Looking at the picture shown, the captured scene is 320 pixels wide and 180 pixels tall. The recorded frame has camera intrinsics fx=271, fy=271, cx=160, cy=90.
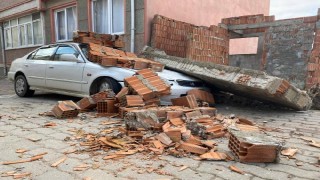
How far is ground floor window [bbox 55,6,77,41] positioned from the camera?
1138 centimetres

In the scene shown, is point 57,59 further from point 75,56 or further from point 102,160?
point 102,160

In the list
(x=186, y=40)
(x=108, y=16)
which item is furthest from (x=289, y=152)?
(x=108, y=16)

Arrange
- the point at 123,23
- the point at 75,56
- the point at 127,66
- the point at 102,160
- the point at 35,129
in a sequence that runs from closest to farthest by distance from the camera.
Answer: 1. the point at 102,160
2. the point at 35,129
3. the point at 127,66
4. the point at 75,56
5. the point at 123,23

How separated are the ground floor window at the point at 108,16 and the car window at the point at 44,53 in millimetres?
2686

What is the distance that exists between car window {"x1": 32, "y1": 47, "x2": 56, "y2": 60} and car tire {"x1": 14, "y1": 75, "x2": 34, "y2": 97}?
0.79 metres

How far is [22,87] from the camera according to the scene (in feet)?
26.1

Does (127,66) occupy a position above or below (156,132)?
above

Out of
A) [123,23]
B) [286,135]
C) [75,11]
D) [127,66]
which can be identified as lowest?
[286,135]

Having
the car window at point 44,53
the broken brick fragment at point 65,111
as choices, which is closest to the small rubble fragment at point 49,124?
the broken brick fragment at point 65,111

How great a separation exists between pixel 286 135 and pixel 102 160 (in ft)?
8.88

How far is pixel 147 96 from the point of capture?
16.1 ft

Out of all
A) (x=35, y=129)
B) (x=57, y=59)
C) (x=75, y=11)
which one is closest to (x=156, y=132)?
(x=35, y=129)

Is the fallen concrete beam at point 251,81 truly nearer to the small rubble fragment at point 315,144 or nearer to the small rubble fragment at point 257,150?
the small rubble fragment at point 315,144

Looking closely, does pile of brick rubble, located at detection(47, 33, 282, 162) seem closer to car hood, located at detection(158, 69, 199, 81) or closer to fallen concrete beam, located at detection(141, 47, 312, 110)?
car hood, located at detection(158, 69, 199, 81)
